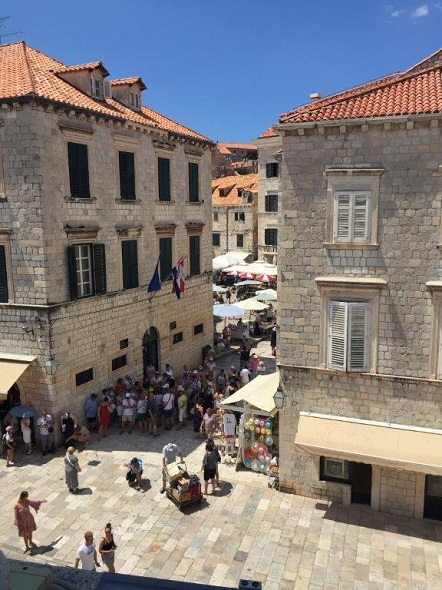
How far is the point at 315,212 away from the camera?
12227 mm

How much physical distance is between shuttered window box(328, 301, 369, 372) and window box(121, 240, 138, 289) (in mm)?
9858

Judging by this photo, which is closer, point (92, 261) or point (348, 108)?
point (348, 108)

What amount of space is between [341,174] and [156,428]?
10.8 metres

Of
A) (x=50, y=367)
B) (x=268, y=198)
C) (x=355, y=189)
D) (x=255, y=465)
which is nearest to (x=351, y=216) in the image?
(x=355, y=189)

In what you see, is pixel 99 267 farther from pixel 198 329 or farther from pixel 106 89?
pixel 198 329

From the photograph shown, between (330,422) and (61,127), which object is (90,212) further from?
(330,422)

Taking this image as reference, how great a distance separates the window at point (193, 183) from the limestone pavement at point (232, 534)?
13.2m

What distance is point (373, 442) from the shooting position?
1203cm

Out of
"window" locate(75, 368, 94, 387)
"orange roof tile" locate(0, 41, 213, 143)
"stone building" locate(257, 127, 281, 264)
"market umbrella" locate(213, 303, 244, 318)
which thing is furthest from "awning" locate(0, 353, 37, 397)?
"stone building" locate(257, 127, 281, 264)

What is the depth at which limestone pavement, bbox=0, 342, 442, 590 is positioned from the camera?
1062 centimetres

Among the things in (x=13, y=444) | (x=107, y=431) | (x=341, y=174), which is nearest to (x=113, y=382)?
(x=107, y=431)

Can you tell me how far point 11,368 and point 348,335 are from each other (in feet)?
35.2

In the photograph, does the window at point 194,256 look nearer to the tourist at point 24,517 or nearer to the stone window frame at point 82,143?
the stone window frame at point 82,143

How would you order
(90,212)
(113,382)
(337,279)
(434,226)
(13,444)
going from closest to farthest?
(434,226) < (337,279) < (13,444) < (90,212) < (113,382)
